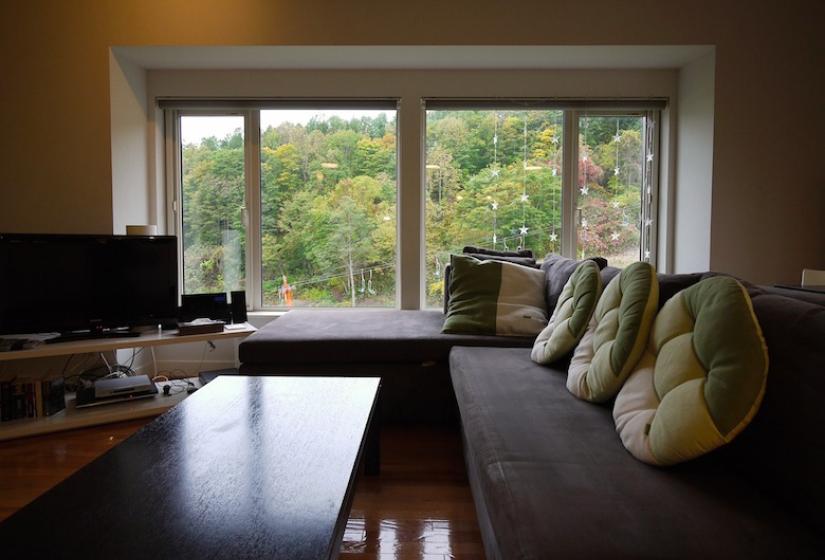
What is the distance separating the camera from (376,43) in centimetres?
298

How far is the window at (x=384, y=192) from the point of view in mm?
3523

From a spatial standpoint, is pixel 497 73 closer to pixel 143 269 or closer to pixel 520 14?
pixel 520 14

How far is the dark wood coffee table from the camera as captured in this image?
2.94 ft

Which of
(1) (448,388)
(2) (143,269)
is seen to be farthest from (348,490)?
(2) (143,269)

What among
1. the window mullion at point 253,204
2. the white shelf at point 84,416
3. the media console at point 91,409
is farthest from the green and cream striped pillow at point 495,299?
the white shelf at point 84,416

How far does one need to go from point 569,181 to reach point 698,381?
267 centimetres

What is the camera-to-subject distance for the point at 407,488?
6.26 ft

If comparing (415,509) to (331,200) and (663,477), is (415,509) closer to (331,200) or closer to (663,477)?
(663,477)

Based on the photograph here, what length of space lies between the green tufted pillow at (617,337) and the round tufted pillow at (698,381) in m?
0.08

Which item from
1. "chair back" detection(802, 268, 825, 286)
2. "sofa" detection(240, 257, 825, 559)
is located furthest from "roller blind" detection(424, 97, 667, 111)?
"sofa" detection(240, 257, 825, 559)

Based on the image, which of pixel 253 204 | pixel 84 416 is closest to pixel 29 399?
pixel 84 416

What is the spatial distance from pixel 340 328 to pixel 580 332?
1363 millimetres

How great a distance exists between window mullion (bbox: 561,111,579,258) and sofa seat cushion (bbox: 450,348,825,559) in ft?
7.46

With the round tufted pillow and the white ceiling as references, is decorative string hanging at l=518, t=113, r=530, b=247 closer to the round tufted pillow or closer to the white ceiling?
the white ceiling
